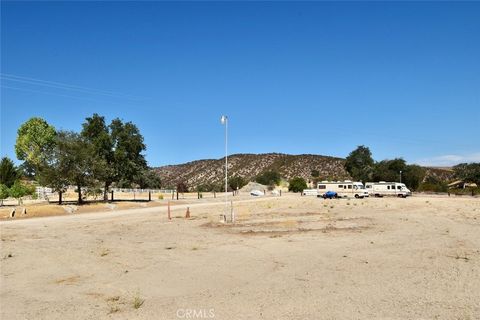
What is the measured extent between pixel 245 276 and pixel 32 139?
7214 cm

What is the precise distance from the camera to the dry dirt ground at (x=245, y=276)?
9.24 meters

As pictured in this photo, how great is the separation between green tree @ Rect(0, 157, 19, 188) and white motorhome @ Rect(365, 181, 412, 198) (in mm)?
57642

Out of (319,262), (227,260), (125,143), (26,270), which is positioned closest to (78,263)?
(26,270)

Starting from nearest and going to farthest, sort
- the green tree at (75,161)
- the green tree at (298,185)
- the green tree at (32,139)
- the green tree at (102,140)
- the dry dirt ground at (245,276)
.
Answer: the dry dirt ground at (245,276), the green tree at (75,161), the green tree at (102,140), the green tree at (32,139), the green tree at (298,185)

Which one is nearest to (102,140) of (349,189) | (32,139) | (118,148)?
(118,148)

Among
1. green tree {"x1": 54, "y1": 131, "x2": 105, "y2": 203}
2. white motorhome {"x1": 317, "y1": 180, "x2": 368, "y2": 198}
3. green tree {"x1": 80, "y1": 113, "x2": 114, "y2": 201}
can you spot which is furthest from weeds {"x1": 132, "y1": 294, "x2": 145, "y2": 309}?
white motorhome {"x1": 317, "y1": 180, "x2": 368, "y2": 198}

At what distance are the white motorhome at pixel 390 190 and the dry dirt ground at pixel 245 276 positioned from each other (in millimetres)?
52117

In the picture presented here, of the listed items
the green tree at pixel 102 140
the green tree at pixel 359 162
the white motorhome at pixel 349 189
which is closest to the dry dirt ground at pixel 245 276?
the green tree at pixel 102 140

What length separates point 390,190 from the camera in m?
73.9

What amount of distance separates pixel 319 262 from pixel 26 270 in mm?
8733

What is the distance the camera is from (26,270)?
13.8 m

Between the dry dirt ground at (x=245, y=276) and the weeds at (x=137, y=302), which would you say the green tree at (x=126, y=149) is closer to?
the dry dirt ground at (x=245, y=276)

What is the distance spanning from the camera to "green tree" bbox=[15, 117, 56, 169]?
245ft

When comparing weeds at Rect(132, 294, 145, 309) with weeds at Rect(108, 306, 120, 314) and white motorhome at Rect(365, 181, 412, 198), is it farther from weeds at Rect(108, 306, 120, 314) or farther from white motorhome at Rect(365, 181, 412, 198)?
white motorhome at Rect(365, 181, 412, 198)
